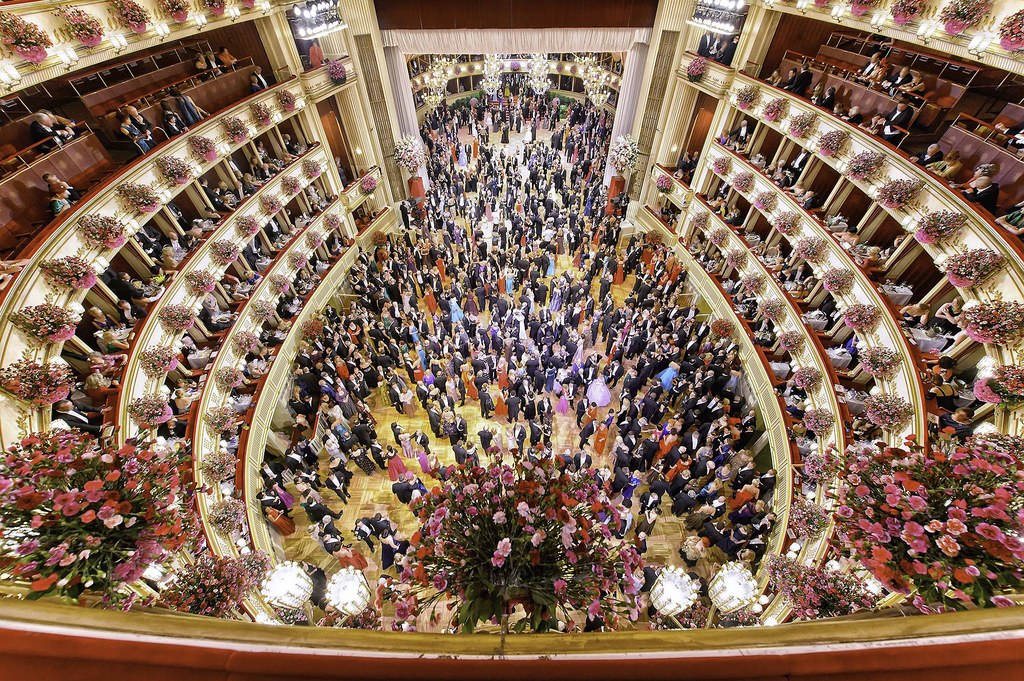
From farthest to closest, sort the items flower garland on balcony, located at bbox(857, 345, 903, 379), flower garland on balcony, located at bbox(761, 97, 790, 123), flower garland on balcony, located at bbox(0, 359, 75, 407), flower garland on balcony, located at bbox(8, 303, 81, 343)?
1. flower garland on balcony, located at bbox(761, 97, 790, 123)
2. flower garland on balcony, located at bbox(857, 345, 903, 379)
3. flower garland on balcony, located at bbox(8, 303, 81, 343)
4. flower garland on balcony, located at bbox(0, 359, 75, 407)

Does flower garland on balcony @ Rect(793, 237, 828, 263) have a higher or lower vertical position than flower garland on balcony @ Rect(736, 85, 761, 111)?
lower

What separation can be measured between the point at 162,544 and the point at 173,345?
18.1ft

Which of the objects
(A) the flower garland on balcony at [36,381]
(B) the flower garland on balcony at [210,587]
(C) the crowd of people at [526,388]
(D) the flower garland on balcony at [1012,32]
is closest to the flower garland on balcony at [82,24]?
(A) the flower garland on balcony at [36,381]

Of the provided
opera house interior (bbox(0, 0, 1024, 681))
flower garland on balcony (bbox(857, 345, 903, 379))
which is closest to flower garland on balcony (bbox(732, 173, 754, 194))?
opera house interior (bbox(0, 0, 1024, 681))

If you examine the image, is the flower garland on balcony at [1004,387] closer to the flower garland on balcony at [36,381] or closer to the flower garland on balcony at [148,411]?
the flower garland on balcony at [148,411]

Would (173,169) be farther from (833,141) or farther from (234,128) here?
(833,141)

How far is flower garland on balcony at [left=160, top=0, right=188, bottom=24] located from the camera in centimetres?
797

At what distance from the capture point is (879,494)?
12.3 feet

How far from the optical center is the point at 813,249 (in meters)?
9.44

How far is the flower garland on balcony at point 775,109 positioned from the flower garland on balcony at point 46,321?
14.4m

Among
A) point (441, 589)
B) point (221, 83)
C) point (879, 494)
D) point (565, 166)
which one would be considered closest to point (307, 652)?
point (441, 589)

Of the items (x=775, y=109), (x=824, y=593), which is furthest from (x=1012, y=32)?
(x=824, y=593)

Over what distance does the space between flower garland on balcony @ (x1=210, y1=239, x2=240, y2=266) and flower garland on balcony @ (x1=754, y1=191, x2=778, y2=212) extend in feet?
41.6

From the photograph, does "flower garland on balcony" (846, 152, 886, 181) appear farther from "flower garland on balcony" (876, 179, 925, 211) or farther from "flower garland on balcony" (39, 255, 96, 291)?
"flower garland on balcony" (39, 255, 96, 291)
